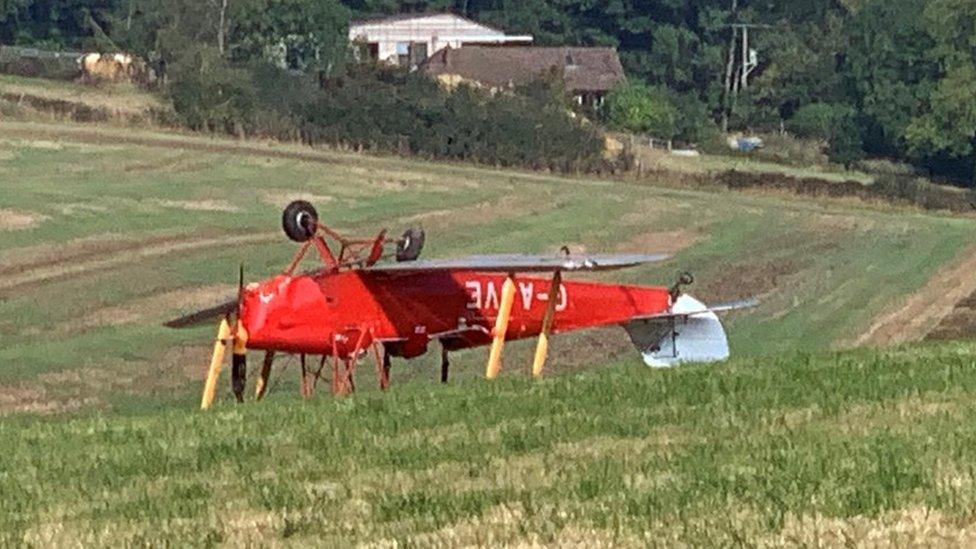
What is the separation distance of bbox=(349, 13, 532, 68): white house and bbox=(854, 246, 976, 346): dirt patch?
74882 mm

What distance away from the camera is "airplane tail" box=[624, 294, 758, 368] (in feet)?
68.3

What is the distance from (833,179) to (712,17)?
48609 millimetres

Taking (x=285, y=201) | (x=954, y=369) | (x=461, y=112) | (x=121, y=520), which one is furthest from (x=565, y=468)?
(x=461, y=112)

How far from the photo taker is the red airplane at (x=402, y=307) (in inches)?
728

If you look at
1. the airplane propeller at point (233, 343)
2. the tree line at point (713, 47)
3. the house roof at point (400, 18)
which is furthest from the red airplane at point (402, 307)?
the house roof at point (400, 18)

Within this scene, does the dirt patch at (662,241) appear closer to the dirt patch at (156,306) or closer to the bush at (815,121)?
the dirt patch at (156,306)

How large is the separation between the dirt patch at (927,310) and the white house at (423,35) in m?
74.9

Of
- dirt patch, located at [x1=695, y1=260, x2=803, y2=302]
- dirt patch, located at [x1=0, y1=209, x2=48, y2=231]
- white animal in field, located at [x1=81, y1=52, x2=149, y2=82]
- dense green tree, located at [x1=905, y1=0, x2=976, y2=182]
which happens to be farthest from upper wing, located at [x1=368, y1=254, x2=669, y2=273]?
dense green tree, located at [x1=905, y1=0, x2=976, y2=182]

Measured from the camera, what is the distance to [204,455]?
1267 cm

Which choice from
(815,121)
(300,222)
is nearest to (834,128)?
(815,121)

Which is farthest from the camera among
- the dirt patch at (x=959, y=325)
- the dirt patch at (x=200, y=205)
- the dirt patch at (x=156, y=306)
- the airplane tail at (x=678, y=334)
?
the dirt patch at (x=200, y=205)

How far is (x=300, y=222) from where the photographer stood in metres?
19.2

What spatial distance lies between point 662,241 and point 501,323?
2605 cm

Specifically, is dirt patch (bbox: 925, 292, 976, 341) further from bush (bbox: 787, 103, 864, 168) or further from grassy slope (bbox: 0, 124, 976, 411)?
bush (bbox: 787, 103, 864, 168)
